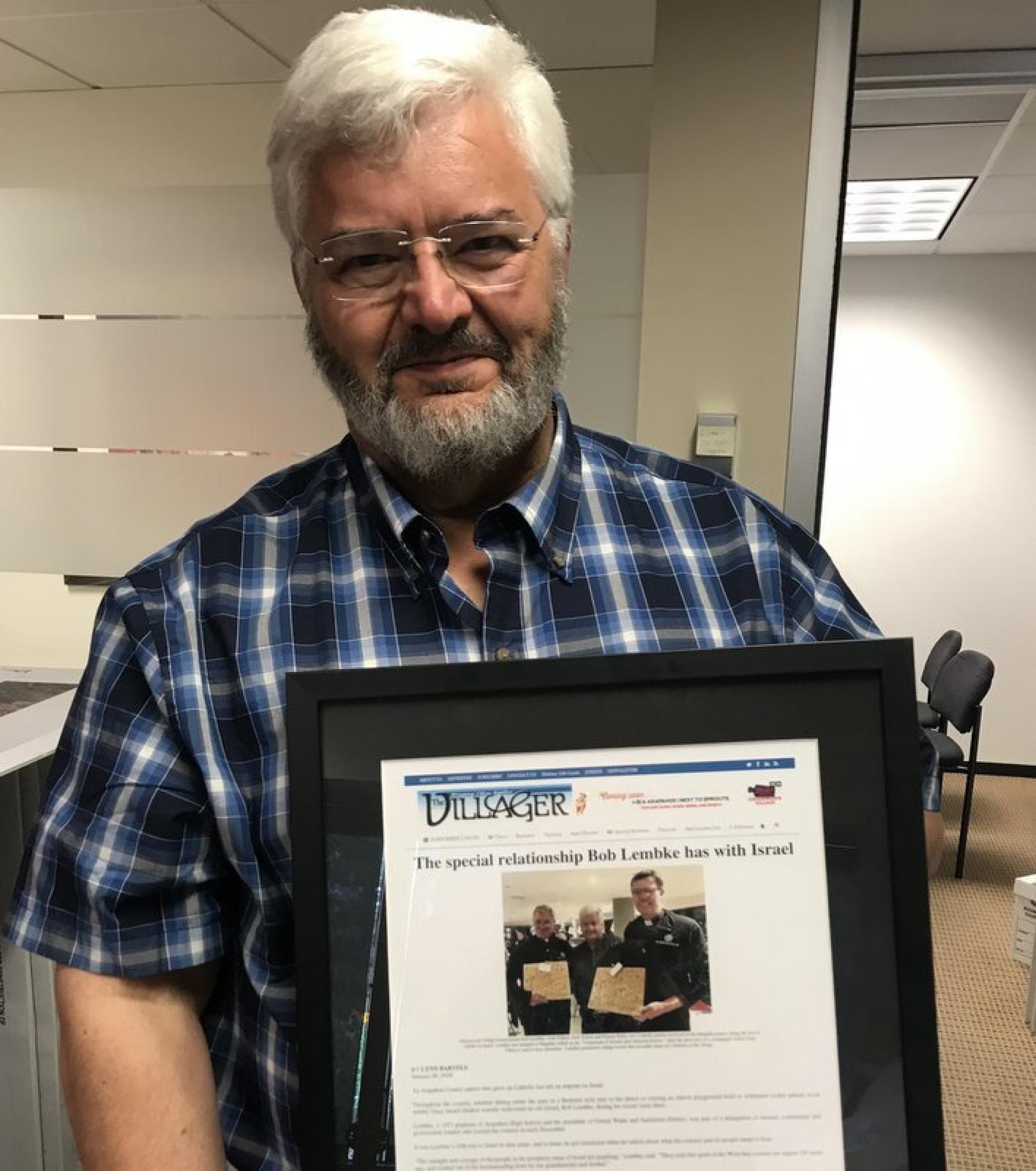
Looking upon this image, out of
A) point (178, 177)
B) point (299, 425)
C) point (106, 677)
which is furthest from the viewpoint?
point (178, 177)

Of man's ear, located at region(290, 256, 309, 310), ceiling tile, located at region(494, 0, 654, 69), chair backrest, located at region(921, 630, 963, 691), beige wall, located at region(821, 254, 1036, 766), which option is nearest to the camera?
man's ear, located at region(290, 256, 309, 310)

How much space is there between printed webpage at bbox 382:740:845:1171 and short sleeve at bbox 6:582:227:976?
0.19m

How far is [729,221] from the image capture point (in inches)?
88.0

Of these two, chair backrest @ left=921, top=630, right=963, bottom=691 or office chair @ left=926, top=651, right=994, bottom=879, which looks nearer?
office chair @ left=926, top=651, right=994, bottom=879

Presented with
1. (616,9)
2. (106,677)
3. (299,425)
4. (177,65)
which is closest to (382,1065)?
(106,677)

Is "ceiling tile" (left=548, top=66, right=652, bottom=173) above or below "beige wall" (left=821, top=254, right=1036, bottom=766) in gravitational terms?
above

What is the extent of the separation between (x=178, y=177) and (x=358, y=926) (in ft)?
10.3

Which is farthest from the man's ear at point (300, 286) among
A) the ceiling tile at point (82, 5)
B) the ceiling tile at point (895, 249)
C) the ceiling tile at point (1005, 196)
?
the ceiling tile at point (895, 249)

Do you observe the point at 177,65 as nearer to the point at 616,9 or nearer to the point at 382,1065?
the point at 616,9

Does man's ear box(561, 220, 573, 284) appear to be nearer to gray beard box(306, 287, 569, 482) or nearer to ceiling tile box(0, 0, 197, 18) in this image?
gray beard box(306, 287, 569, 482)

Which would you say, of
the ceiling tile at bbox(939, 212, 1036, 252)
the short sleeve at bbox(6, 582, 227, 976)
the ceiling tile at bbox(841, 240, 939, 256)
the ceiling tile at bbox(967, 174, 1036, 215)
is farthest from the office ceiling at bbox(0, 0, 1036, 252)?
the short sleeve at bbox(6, 582, 227, 976)

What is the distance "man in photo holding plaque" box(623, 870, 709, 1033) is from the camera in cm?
63

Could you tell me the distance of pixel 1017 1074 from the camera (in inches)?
102

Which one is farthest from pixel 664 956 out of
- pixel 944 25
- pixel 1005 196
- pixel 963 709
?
pixel 1005 196
